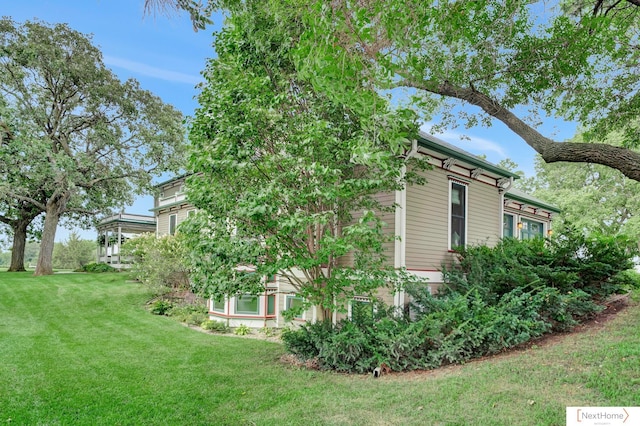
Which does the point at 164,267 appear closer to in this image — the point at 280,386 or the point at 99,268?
the point at 280,386

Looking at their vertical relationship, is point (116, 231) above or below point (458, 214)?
below

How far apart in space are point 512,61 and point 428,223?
3887 mm

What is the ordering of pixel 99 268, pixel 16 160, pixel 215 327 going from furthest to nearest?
pixel 99 268, pixel 16 160, pixel 215 327

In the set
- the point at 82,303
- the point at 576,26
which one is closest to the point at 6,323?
the point at 82,303

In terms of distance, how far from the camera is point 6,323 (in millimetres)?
10227

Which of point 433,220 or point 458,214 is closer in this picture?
point 433,220

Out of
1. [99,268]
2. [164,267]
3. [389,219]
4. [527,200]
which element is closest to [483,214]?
[389,219]

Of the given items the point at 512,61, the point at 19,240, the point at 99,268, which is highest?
the point at 512,61

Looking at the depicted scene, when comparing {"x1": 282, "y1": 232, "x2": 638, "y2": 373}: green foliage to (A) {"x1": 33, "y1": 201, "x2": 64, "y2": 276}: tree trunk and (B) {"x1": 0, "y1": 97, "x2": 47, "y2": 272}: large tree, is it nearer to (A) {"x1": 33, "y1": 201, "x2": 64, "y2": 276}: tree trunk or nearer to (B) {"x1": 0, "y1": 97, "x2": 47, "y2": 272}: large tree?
(B) {"x1": 0, "y1": 97, "x2": 47, "y2": 272}: large tree

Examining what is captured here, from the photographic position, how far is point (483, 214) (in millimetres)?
10945

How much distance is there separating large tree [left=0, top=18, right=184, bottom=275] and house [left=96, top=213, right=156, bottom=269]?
147 inches

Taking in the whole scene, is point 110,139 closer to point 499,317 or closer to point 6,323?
point 6,323

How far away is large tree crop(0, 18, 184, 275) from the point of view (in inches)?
679

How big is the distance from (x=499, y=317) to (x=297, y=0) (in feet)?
17.9
